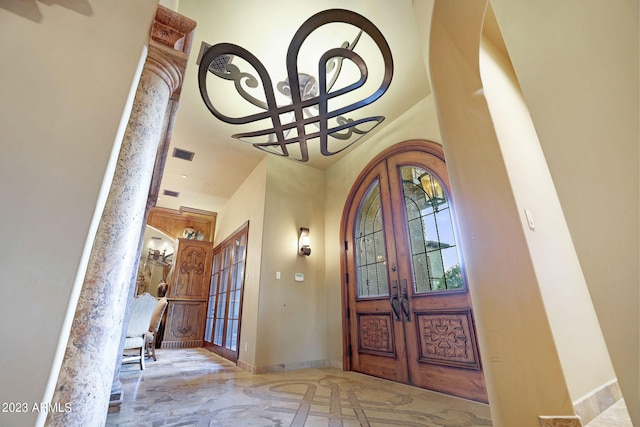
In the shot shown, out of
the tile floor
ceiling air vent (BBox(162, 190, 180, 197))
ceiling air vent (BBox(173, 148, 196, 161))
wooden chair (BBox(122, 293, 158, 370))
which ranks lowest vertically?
the tile floor

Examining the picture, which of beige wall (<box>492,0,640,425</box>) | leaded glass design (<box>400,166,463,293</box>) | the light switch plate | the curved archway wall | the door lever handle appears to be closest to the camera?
beige wall (<box>492,0,640,425</box>)

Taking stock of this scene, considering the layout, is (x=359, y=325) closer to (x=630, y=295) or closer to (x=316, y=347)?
(x=316, y=347)

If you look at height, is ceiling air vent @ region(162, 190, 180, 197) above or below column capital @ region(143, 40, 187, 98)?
above

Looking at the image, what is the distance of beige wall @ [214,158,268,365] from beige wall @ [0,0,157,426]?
2.95m

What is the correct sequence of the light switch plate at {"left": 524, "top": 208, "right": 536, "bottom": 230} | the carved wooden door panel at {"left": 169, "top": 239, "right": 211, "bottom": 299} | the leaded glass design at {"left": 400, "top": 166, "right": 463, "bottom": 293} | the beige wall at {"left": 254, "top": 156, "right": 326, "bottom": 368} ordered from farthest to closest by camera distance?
the carved wooden door panel at {"left": 169, "top": 239, "right": 211, "bottom": 299} < the beige wall at {"left": 254, "top": 156, "right": 326, "bottom": 368} < the leaded glass design at {"left": 400, "top": 166, "right": 463, "bottom": 293} < the light switch plate at {"left": 524, "top": 208, "right": 536, "bottom": 230}

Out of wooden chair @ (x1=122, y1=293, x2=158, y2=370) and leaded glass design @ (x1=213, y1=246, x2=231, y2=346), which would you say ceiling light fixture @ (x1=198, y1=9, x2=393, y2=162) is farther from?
leaded glass design @ (x1=213, y1=246, x2=231, y2=346)

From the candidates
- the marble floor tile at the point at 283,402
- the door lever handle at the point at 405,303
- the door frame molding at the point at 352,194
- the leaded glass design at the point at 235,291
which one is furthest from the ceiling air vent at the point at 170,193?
the door lever handle at the point at 405,303

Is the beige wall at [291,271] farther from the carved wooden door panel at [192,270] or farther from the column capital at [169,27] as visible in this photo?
the carved wooden door panel at [192,270]

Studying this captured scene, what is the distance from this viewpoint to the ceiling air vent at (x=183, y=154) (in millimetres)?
4250

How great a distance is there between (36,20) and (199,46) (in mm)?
1715

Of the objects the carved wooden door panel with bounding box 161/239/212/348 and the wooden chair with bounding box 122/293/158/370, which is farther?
the carved wooden door panel with bounding box 161/239/212/348

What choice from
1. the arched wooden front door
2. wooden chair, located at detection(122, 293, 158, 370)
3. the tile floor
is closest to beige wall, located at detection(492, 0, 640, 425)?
the tile floor

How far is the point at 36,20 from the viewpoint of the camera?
41.3 inches

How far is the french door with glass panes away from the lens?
4449 mm
